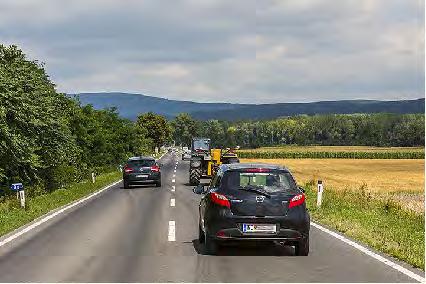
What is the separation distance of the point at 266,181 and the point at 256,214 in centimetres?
71

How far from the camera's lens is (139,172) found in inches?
1103

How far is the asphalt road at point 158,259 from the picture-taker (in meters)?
7.77

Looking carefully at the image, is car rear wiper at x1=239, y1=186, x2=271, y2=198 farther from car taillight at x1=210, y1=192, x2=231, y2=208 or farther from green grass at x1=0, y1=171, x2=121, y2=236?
green grass at x1=0, y1=171, x2=121, y2=236

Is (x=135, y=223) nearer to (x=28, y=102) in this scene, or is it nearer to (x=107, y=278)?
(x=107, y=278)

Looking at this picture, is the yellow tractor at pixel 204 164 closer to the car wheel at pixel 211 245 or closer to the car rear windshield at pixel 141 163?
the car rear windshield at pixel 141 163

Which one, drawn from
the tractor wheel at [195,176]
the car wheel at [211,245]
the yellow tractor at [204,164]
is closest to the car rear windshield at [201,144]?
the yellow tractor at [204,164]

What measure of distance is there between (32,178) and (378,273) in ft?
85.2

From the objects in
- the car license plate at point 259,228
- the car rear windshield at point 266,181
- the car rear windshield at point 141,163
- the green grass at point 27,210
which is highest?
the car rear windshield at point 266,181

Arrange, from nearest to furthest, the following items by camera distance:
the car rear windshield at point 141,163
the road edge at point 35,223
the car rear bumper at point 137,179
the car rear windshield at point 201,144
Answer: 1. the road edge at point 35,223
2. the car rear bumper at point 137,179
3. the car rear windshield at point 141,163
4. the car rear windshield at point 201,144

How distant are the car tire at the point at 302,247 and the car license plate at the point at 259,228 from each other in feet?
1.66

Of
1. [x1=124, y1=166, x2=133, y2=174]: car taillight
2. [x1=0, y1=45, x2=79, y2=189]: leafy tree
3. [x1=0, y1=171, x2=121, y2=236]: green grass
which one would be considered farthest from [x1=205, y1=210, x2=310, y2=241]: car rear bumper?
[x1=124, y1=166, x2=133, y2=174]: car taillight

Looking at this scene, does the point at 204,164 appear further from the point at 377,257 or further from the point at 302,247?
the point at 377,257

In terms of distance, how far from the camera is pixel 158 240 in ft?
36.9

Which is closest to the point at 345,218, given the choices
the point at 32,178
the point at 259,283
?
the point at 259,283
